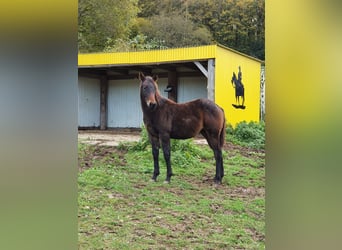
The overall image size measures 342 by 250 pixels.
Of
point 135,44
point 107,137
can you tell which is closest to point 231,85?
point 135,44

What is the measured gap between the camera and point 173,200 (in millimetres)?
2420

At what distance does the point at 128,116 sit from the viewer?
2.86 m

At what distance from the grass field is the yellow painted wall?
24 cm

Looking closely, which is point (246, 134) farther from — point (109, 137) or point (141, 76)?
point (109, 137)

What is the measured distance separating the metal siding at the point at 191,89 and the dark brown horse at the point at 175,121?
5 centimetres

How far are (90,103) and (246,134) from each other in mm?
1220

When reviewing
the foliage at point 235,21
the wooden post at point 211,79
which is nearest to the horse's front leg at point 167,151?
the wooden post at point 211,79

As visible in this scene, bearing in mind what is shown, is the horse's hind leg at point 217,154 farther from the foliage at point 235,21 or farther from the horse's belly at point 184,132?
the foliage at point 235,21

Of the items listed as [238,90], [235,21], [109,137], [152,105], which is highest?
[235,21]

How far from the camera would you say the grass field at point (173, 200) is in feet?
6.54
